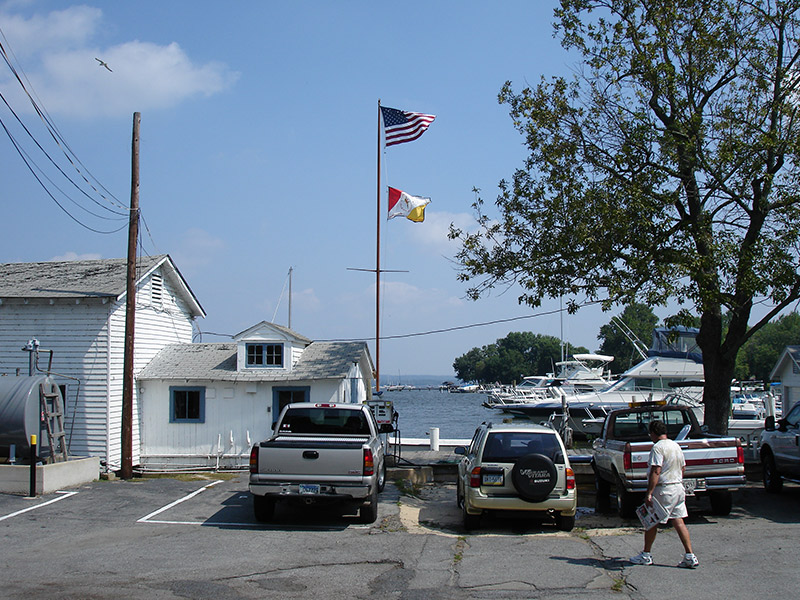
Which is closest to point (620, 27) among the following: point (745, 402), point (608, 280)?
point (608, 280)

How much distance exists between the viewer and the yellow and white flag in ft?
84.5

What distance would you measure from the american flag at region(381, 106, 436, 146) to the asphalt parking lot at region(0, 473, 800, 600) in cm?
1436

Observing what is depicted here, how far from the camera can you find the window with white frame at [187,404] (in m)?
21.7

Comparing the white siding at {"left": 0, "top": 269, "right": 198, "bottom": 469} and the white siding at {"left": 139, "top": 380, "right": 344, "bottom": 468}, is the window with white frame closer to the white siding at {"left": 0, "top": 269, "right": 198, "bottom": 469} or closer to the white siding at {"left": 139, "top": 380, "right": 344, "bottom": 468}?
the white siding at {"left": 139, "top": 380, "right": 344, "bottom": 468}

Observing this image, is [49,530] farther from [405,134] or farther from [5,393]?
[405,134]

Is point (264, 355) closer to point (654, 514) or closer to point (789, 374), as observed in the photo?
point (654, 514)

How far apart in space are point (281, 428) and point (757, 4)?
12985 millimetres

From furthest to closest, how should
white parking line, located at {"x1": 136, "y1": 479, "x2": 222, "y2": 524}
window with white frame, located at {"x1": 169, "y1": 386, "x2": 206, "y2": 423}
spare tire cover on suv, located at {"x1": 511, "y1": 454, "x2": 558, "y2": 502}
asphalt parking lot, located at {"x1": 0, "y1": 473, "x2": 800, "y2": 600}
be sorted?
1. window with white frame, located at {"x1": 169, "y1": 386, "x2": 206, "y2": 423}
2. white parking line, located at {"x1": 136, "y1": 479, "x2": 222, "y2": 524}
3. spare tire cover on suv, located at {"x1": 511, "y1": 454, "x2": 558, "y2": 502}
4. asphalt parking lot, located at {"x1": 0, "y1": 473, "x2": 800, "y2": 600}

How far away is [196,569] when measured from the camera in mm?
8891

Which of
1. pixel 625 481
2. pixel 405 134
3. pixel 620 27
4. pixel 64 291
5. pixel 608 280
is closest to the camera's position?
pixel 625 481

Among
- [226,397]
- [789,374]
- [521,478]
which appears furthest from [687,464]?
[789,374]

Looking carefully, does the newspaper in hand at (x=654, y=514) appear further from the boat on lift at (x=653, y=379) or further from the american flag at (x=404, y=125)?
the boat on lift at (x=653, y=379)

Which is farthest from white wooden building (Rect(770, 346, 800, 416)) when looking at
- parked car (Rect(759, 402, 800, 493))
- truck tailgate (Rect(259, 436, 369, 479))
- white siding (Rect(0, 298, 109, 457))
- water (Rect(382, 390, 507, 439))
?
white siding (Rect(0, 298, 109, 457))

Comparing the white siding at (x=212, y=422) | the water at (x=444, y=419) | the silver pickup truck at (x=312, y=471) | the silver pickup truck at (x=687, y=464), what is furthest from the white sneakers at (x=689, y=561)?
the water at (x=444, y=419)
